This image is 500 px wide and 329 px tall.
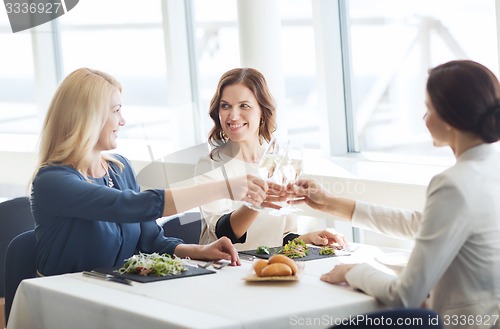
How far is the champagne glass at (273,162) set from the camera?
2.66 meters

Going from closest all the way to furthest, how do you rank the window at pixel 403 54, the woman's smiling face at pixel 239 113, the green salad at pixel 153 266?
the green salad at pixel 153 266 → the woman's smiling face at pixel 239 113 → the window at pixel 403 54

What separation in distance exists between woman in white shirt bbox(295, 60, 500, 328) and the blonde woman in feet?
2.13

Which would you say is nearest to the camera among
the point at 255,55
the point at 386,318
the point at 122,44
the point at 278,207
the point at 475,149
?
the point at 386,318

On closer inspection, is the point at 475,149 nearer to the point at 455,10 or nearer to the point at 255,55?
the point at 455,10

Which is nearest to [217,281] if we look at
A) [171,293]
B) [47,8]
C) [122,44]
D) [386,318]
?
[171,293]

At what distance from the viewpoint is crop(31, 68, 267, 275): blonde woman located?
281cm

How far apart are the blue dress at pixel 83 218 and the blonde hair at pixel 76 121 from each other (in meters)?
0.06

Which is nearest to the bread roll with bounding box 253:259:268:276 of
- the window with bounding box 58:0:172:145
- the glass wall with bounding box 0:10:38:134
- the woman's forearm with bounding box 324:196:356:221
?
the woman's forearm with bounding box 324:196:356:221

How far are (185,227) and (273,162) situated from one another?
912 millimetres

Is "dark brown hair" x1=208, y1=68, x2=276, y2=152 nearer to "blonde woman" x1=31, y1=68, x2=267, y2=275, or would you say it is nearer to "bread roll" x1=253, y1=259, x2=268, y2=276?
"blonde woman" x1=31, y1=68, x2=267, y2=275

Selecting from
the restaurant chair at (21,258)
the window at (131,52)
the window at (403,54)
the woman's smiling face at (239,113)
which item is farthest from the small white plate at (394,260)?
the window at (131,52)

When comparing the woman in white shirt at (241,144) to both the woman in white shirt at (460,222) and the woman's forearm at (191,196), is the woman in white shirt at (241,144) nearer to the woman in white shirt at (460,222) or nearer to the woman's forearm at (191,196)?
the woman's forearm at (191,196)

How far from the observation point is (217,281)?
257 cm

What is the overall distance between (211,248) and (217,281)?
33 centimetres
